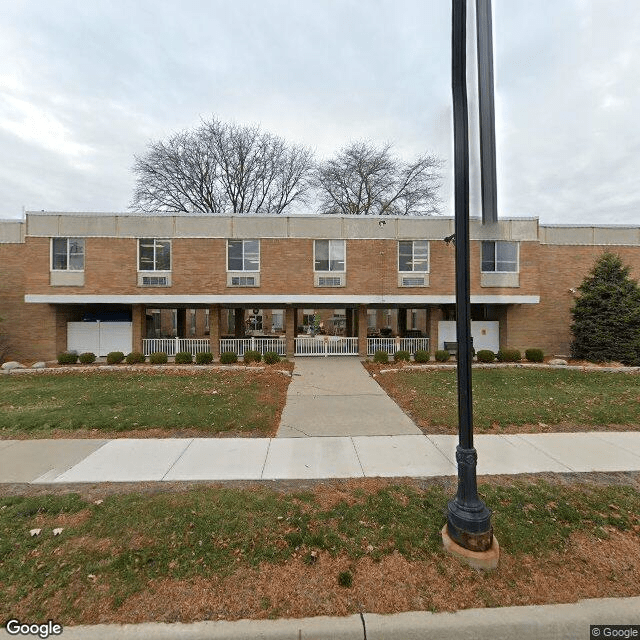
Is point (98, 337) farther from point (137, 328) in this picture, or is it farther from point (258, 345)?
point (258, 345)

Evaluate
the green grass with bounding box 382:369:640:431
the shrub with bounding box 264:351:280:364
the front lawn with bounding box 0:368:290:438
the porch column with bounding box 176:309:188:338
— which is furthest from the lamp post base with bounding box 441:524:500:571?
the porch column with bounding box 176:309:188:338

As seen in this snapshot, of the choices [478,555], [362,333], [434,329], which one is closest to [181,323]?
[362,333]

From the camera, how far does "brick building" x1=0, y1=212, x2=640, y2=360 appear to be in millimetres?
15133

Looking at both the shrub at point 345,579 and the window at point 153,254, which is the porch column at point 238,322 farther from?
the shrub at point 345,579

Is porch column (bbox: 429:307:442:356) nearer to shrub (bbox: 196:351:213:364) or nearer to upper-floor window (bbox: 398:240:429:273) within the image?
upper-floor window (bbox: 398:240:429:273)

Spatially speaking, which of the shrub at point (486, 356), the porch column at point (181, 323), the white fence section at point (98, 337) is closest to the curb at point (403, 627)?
→ the shrub at point (486, 356)

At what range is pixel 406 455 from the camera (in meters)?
5.18

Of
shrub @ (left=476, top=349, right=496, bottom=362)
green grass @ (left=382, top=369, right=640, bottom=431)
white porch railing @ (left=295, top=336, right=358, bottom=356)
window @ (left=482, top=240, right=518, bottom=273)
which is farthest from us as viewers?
white porch railing @ (left=295, top=336, right=358, bottom=356)

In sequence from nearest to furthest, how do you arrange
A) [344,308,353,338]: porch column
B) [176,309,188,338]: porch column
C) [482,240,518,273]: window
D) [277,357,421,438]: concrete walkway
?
[277,357,421,438]: concrete walkway
[482,240,518,273]: window
[344,308,353,338]: porch column
[176,309,188,338]: porch column

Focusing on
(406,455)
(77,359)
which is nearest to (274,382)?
(406,455)

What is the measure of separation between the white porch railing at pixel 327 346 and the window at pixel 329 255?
373 centimetres

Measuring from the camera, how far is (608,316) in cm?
1462

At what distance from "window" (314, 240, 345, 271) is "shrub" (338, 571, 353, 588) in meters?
13.8

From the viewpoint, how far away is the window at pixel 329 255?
51.3 ft
